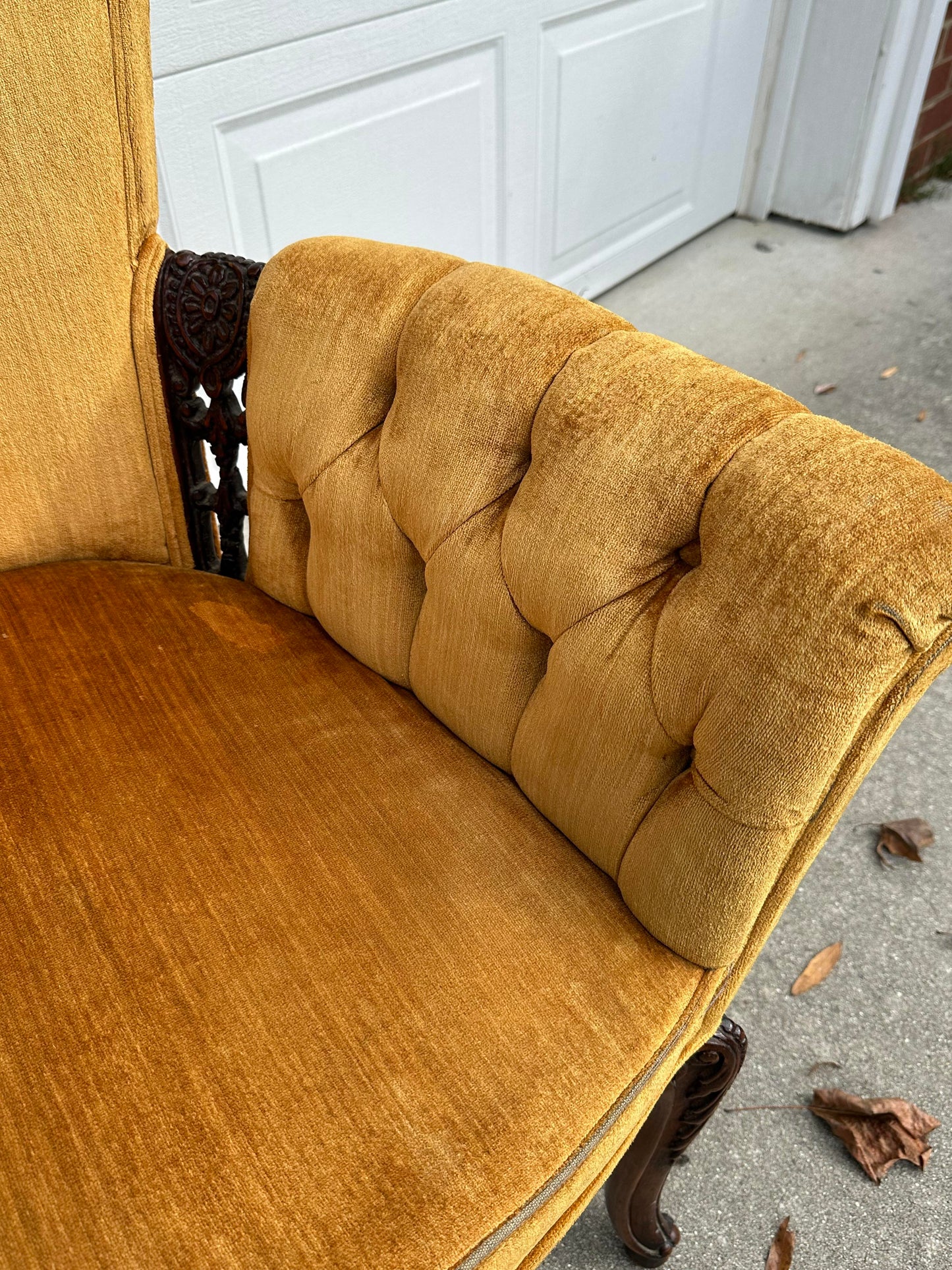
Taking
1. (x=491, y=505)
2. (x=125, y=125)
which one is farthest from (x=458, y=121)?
(x=491, y=505)

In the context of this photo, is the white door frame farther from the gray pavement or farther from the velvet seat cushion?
the velvet seat cushion

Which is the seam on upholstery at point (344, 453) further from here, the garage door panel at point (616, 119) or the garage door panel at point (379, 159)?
the garage door panel at point (616, 119)

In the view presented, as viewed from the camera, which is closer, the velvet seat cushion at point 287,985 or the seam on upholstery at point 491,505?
the velvet seat cushion at point 287,985

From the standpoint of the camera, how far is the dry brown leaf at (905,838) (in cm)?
144

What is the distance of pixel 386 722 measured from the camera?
3.05 ft

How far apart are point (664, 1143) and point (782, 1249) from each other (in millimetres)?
291

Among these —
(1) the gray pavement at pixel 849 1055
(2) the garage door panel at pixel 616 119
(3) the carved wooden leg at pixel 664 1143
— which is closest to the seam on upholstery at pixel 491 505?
(3) the carved wooden leg at pixel 664 1143

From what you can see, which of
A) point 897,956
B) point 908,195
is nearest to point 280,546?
point 897,956

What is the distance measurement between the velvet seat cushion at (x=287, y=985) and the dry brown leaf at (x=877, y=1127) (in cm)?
55

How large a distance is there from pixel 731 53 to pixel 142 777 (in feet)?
8.85

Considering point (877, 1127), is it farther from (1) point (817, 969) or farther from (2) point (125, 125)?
(2) point (125, 125)

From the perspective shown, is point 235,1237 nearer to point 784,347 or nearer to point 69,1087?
point 69,1087

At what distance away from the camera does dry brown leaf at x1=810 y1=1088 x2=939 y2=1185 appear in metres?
1.11

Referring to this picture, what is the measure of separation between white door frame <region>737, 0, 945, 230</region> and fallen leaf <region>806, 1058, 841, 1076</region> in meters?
2.65
